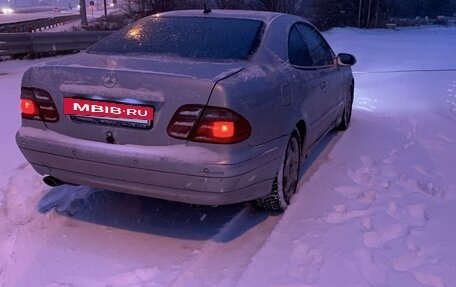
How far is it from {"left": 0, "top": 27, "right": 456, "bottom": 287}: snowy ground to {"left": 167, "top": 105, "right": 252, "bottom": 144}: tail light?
764mm

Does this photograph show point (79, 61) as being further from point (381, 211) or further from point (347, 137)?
point (347, 137)

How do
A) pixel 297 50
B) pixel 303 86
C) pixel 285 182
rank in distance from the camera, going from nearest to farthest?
pixel 285 182 < pixel 303 86 < pixel 297 50

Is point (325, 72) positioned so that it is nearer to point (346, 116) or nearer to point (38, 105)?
point (346, 116)

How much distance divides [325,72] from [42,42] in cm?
1023

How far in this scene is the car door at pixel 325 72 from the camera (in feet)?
15.5

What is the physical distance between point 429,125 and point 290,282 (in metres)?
4.87

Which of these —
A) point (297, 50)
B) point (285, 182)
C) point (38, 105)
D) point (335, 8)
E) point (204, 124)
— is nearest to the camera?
point (204, 124)

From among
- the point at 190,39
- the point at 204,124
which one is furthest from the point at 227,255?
the point at 190,39

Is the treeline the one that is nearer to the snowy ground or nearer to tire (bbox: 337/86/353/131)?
tire (bbox: 337/86/353/131)

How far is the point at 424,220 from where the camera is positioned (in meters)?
3.82

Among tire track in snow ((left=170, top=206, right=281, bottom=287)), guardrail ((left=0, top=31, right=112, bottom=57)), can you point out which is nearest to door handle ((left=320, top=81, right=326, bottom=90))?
tire track in snow ((left=170, top=206, right=281, bottom=287))

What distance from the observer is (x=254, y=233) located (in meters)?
3.60

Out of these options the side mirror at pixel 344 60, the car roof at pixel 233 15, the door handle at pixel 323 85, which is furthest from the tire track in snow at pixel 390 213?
the car roof at pixel 233 15

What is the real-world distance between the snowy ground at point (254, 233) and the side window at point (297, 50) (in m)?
1.08
